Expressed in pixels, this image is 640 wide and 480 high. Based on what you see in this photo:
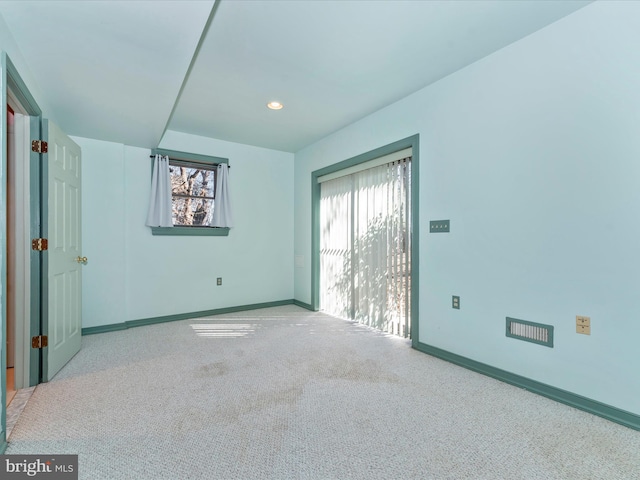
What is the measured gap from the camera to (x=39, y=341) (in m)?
2.44

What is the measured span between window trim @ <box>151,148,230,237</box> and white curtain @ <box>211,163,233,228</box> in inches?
3.7

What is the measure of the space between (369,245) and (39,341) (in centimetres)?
329

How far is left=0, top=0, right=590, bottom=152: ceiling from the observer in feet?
5.99

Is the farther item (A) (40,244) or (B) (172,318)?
(B) (172,318)

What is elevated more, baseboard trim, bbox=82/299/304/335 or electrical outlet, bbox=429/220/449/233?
electrical outlet, bbox=429/220/449/233

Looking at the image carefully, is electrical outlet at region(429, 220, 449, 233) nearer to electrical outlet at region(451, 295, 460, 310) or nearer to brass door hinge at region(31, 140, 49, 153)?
electrical outlet at region(451, 295, 460, 310)

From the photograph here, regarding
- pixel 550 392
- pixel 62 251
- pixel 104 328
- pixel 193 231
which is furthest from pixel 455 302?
pixel 104 328

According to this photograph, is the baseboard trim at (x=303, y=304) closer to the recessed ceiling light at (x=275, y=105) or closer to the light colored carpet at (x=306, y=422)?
the light colored carpet at (x=306, y=422)

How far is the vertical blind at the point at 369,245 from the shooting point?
11.7 feet

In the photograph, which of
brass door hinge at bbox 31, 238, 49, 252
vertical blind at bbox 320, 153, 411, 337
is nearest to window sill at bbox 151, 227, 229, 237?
vertical blind at bbox 320, 153, 411, 337

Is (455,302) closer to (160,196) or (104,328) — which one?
(160,196)
